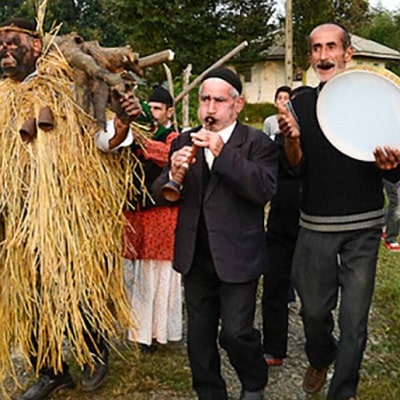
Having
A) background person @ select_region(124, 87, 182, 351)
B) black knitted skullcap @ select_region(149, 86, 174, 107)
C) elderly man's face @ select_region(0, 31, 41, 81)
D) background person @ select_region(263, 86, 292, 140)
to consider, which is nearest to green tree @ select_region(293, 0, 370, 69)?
background person @ select_region(263, 86, 292, 140)

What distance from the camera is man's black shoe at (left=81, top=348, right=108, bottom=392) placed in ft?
11.6

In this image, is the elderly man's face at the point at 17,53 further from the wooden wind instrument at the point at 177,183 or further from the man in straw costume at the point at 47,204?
the wooden wind instrument at the point at 177,183

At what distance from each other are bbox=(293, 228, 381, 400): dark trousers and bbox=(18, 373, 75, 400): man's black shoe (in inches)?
51.4

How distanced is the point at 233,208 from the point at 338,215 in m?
0.49

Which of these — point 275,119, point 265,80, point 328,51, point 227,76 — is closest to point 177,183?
point 227,76

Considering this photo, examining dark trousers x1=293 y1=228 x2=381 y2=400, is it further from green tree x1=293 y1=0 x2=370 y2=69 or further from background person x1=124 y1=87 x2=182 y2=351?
green tree x1=293 y1=0 x2=370 y2=69

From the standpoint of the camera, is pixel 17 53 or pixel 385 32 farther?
pixel 385 32

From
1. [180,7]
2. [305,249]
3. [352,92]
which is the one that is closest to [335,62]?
[352,92]

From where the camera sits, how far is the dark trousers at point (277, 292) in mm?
3721

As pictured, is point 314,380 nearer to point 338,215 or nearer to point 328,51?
point 338,215

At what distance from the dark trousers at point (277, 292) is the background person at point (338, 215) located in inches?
21.8

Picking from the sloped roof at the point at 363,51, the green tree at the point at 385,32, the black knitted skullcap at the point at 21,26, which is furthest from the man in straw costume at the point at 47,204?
the green tree at the point at 385,32

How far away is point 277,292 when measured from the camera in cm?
374

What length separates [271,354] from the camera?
380 cm
